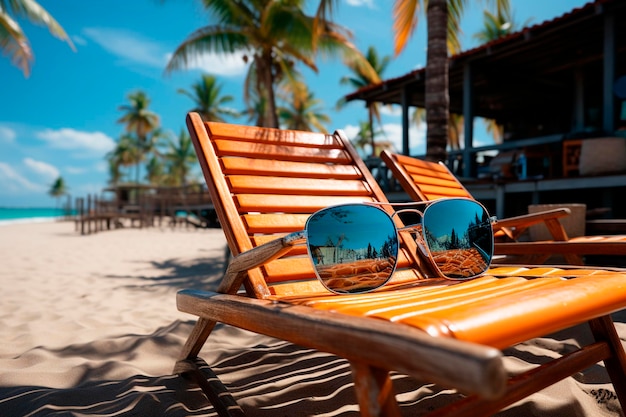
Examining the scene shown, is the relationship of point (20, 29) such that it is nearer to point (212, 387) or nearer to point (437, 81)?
point (437, 81)

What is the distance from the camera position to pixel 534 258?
2.40 m

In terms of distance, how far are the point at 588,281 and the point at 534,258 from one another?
141cm

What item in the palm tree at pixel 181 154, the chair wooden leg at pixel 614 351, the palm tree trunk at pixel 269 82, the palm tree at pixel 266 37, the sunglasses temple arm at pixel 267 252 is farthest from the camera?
the palm tree at pixel 181 154

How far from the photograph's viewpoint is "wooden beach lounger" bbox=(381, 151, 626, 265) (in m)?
2.03

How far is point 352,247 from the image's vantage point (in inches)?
49.8

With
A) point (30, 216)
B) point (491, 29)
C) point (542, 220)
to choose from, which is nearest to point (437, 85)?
point (542, 220)

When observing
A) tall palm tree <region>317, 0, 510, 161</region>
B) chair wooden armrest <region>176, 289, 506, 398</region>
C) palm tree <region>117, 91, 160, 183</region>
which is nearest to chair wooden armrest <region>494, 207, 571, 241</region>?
chair wooden armrest <region>176, 289, 506, 398</region>

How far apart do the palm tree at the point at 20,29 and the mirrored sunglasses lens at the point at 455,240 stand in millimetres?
16355

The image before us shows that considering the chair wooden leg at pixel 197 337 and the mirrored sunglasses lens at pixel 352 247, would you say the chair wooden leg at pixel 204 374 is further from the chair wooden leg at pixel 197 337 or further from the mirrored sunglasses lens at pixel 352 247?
the mirrored sunglasses lens at pixel 352 247

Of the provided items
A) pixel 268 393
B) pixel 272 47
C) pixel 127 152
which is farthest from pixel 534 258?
pixel 127 152

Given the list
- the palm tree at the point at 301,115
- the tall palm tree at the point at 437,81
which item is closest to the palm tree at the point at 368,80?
the palm tree at the point at 301,115

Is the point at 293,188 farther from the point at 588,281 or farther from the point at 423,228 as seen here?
the point at 588,281

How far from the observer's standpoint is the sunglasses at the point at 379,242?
1.20 meters

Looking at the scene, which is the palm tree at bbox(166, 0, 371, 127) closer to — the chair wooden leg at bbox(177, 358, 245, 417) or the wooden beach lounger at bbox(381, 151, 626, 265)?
the wooden beach lounger at bbox(381, 151, 626, 265)
